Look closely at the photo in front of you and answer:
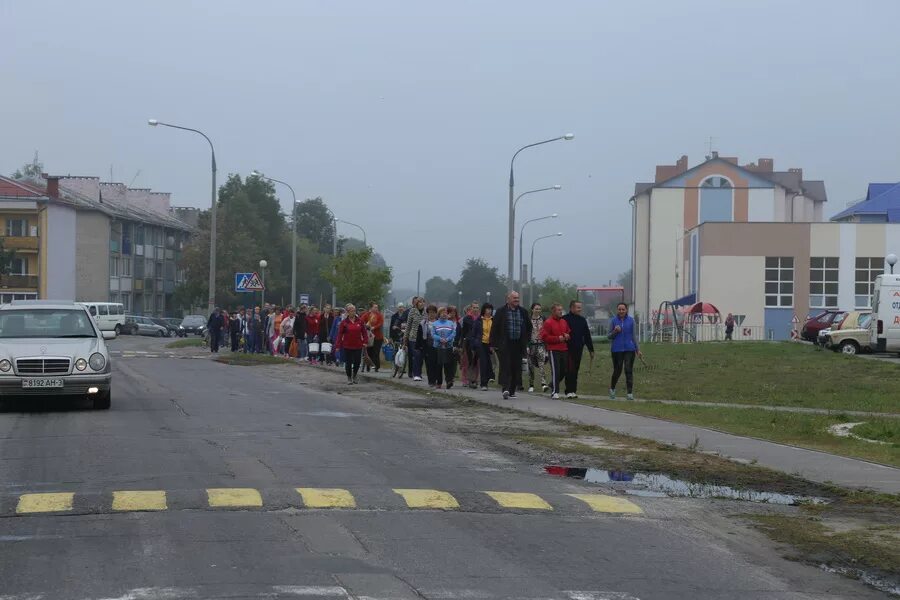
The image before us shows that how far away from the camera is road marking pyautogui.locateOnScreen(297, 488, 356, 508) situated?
30.9ft

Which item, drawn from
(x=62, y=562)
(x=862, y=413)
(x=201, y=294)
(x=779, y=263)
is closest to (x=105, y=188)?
A: (x=201, y=294)

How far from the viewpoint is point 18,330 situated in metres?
17.8

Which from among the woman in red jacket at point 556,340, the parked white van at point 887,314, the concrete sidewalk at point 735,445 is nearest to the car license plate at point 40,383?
the concrete sidewalk at point 735,445

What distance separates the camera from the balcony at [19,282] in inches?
3216

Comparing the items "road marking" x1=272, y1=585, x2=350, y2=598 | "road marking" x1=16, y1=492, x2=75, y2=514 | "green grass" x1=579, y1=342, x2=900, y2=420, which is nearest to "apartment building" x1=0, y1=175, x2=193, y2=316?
"green grass" x1=579, y1=342, x2=900, y2=420

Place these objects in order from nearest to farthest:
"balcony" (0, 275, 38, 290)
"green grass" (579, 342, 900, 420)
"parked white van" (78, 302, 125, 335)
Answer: "green grass" (579, 342, 900, 420), "parked white van" (78, 302, 125, 335), "balcony" (0, 275, 38, 290)

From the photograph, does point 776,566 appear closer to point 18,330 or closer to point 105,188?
point 18,330

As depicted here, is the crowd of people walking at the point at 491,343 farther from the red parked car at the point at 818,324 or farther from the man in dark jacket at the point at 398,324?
the red parked car at the point at 818,324

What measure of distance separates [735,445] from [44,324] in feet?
34.4

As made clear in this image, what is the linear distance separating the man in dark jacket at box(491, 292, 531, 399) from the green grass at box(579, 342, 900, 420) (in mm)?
3146

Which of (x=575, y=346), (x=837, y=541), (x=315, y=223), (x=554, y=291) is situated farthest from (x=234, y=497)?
(x=315, y=223)

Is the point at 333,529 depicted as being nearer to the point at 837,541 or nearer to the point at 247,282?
the point at 837,541

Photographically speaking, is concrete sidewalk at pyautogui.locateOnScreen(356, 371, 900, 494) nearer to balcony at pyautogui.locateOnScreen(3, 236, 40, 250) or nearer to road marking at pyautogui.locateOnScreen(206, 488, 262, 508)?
road marking at pyautogui.locateOnScreen(206, 488, 262, 508)

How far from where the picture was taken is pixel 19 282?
272 feet
